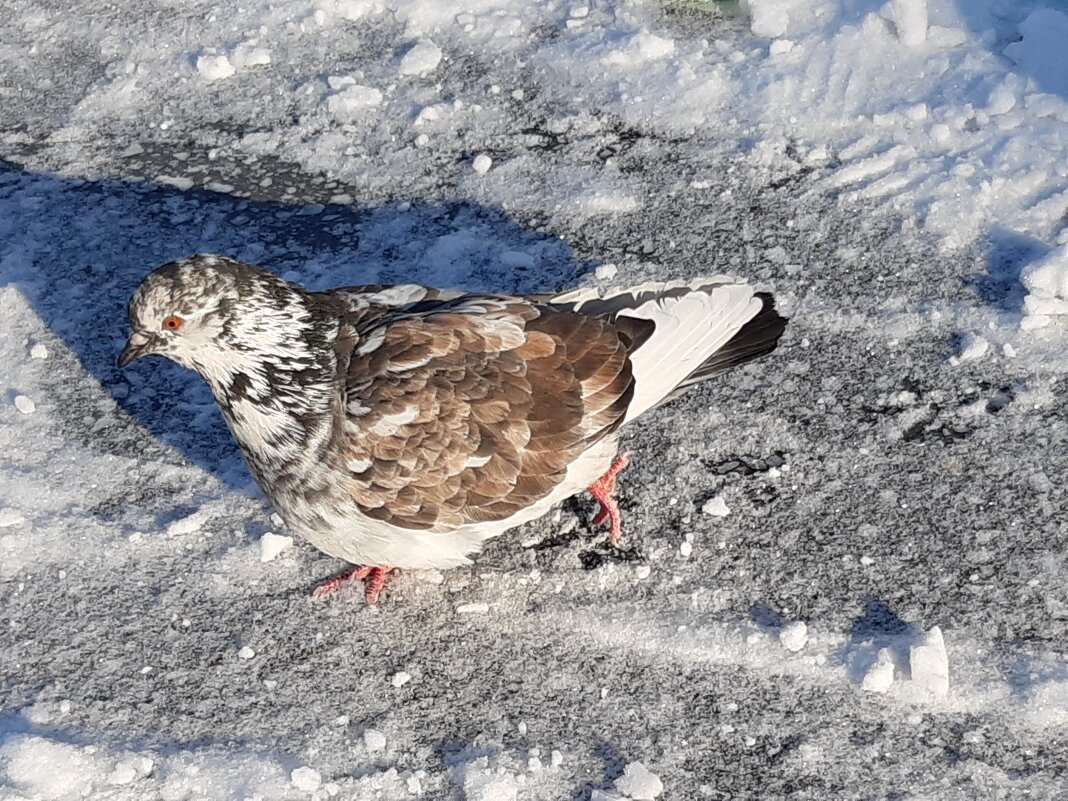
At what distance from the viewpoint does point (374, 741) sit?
4.07m

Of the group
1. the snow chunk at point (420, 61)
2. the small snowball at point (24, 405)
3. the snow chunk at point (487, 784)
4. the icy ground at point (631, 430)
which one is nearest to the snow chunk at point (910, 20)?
the icy ground at point (631, 430)

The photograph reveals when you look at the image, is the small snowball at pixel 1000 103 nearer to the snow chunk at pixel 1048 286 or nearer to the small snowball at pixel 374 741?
the snow chunk at pixel 1048 286

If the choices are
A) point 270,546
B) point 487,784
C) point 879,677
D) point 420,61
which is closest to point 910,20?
point 420,61

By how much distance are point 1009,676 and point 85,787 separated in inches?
110

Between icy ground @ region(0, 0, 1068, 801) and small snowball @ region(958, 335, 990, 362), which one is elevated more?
small snowball @ region(958, 335, 990, 362)

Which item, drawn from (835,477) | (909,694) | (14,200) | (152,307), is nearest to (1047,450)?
(835,477)

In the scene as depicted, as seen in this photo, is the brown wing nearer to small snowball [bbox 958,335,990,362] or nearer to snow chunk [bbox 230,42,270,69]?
small snowball [bbox 958,335,990,362]

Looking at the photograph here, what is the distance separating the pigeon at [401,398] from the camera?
4.28 metres

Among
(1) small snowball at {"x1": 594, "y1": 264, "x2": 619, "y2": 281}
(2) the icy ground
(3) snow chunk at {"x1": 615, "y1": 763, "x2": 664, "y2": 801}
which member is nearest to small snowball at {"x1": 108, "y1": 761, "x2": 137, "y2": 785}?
(2) the icy ground

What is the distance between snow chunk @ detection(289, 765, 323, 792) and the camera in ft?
12.9

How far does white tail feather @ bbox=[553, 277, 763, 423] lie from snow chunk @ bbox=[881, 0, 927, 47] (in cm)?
231

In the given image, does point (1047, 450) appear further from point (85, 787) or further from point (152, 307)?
point (85, 787)

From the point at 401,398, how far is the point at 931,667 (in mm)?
1839

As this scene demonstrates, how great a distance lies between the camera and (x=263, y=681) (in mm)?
4320
